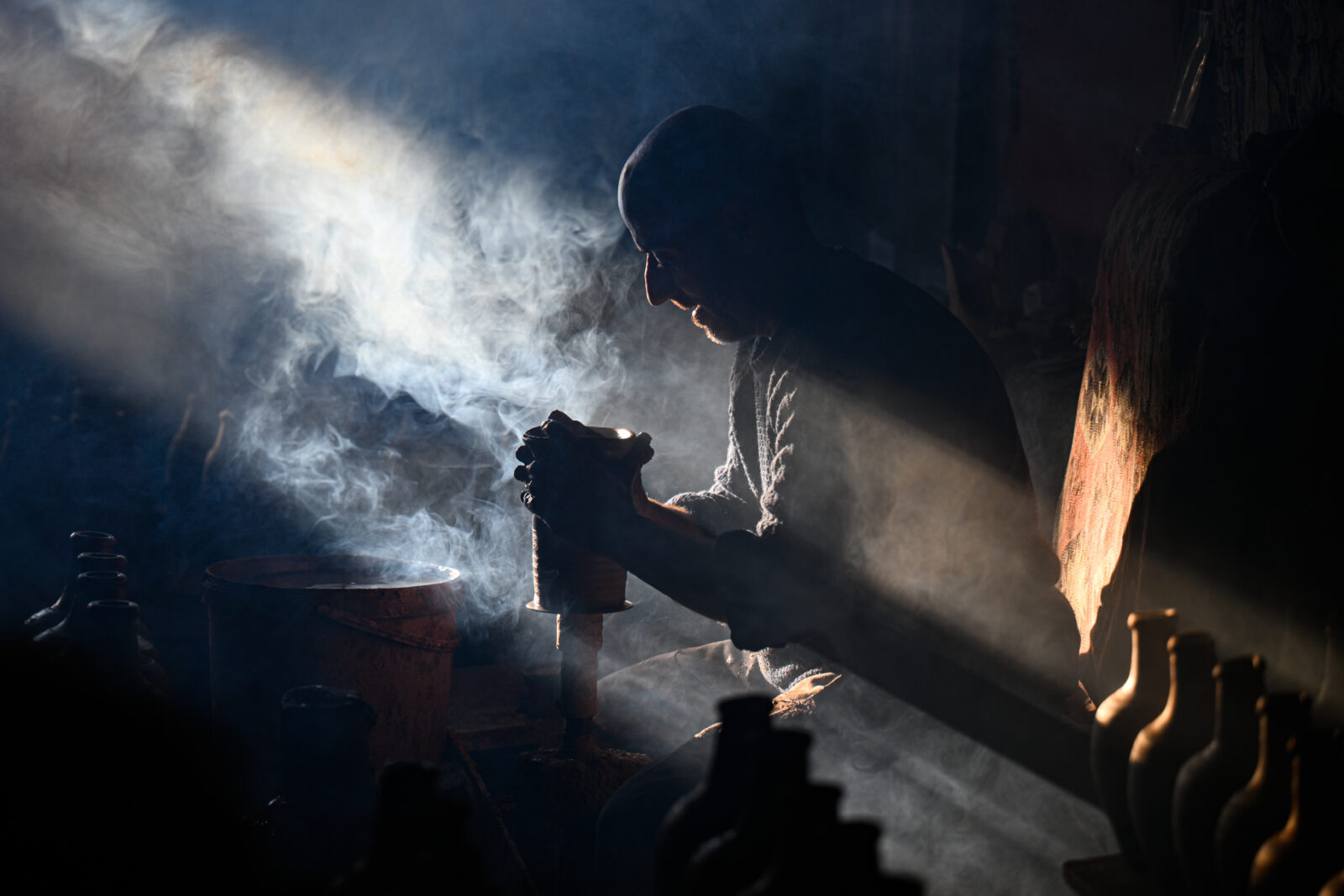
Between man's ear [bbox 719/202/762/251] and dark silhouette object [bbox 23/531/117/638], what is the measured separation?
2.40 metres

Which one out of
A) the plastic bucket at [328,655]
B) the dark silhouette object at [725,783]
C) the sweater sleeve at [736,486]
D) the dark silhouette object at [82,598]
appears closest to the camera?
the dark silhouette object at [725,783]

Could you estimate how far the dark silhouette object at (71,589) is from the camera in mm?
3055

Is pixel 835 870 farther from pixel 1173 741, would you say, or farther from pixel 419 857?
pixel 1173 741

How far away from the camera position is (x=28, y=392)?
183 inches

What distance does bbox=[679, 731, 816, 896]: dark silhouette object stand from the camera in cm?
108

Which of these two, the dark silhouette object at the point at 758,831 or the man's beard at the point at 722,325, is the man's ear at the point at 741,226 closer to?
the man's beard at the point at 722,325

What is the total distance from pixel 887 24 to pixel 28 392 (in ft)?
17.7

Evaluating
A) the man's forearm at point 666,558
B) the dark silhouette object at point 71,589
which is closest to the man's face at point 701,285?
the man's forearm at point 666,558

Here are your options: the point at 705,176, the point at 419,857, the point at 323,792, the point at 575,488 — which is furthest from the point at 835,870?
the point at 705,176

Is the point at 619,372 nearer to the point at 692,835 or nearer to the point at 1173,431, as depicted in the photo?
the point at 1173,431

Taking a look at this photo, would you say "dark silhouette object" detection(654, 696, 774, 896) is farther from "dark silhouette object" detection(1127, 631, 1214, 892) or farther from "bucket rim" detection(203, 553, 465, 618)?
"bucket rim" detection(203, 553, 465, 618)

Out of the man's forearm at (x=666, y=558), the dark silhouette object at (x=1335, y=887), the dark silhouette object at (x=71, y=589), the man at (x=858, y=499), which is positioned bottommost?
the dark silhouette object at (x=71, y=589)

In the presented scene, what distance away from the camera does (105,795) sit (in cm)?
238

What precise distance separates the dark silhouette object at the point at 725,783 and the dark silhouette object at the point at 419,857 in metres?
0.30
